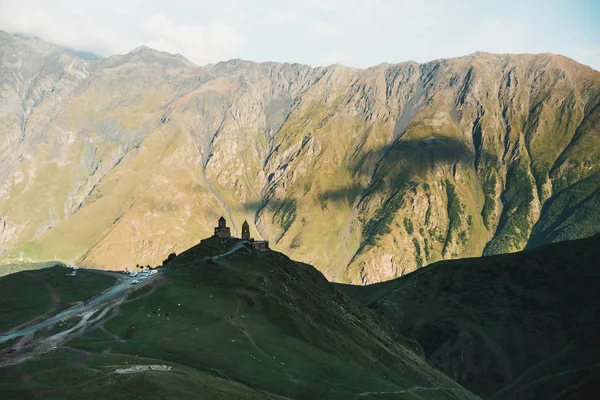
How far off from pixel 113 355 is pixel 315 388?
126 feet

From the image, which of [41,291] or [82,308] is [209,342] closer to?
[82,308]

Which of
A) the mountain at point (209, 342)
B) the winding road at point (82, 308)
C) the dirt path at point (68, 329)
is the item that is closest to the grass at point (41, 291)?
the mountain at point (209, 342)

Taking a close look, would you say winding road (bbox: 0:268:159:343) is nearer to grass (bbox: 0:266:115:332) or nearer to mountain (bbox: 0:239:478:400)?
mountain (bbox: 0:239:478:400)

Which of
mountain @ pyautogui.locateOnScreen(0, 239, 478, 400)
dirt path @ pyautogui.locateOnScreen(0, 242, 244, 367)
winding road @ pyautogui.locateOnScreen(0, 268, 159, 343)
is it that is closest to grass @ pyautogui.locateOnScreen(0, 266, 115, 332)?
mountain @ pyautogui.locateOnScreen(0, 239, 478, 400)

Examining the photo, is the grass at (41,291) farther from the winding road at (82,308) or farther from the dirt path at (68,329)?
the winding road at (82,308)

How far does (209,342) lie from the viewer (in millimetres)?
93688

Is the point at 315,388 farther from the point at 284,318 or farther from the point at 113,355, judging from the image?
the point at 113,355

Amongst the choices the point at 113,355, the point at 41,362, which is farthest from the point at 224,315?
the point at 41,362

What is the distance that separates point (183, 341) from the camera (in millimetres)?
90688

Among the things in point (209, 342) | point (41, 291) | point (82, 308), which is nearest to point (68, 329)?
point (82, 308)

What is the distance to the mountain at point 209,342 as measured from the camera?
66.4 metres

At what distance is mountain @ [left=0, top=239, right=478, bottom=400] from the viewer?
66438 millimetres

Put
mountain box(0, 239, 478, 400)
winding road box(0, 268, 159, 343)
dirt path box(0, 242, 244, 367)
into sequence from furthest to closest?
winding road box(0, 268, 159, 343)
dirt path box(0, 242, 244, 367)
mountain box(0, 239, 478, 400)

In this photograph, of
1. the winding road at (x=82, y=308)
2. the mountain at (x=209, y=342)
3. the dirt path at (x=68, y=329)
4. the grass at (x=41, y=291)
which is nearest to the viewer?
the mountain at (x=209, y=342)
